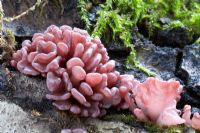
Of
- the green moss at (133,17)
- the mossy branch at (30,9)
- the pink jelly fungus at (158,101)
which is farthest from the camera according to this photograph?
the green moss at (133,17)

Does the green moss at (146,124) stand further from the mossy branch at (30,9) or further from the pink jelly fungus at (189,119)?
the mossy branch at (30,9)

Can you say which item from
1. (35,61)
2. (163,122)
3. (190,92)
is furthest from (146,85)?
(35,61)

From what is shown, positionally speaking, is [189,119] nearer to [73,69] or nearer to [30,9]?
[73,69]

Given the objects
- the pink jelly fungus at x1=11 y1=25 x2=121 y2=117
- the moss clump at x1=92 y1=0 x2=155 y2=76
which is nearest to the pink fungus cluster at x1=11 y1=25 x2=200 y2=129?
the pink jelly fungus at x1=11 y1=25 x2=121 y2=117

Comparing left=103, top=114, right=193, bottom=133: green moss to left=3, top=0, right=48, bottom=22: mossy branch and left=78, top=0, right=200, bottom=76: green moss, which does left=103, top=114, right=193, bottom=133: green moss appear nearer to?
left=78, top=0, right=200, bottom=76: green moss

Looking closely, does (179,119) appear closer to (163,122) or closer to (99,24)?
(163,122)

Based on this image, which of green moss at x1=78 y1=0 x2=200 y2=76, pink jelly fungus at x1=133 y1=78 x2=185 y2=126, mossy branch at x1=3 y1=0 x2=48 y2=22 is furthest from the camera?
green moss at x1=78 y1=0 x2=200 y2=76

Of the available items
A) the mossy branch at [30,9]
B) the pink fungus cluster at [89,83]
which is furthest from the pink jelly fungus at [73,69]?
the mossy branch at [30,9]

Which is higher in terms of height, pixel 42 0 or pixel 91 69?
pixel 42 0
